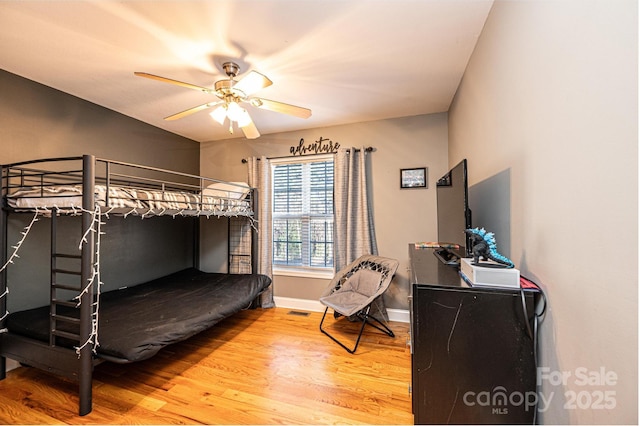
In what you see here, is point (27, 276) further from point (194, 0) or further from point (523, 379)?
point (523, 379)

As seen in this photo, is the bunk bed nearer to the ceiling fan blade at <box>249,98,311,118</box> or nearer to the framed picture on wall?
the ceiling fan blade at <box>249,98,311,118</box>

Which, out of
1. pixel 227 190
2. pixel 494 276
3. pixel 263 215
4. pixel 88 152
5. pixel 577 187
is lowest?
pixel 494 276

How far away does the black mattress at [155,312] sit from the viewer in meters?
1.74

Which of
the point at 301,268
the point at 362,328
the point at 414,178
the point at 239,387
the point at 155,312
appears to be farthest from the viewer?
the point at 301,268

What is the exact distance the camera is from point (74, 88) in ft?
7.68

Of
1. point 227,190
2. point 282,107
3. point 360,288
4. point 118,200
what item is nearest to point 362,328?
point 360,288

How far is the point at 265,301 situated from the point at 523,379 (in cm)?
300

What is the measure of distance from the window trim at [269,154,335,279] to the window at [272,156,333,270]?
0.01 metres

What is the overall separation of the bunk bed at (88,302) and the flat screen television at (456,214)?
2.03m

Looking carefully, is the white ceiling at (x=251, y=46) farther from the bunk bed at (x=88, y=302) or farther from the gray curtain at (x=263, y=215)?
the gray curtain at (x=263, y=215)

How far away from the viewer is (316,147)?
3383 mm

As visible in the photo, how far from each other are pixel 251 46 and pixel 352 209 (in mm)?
1989

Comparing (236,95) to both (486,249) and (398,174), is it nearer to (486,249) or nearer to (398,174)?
(486,249)

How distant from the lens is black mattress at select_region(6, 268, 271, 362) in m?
1.74
